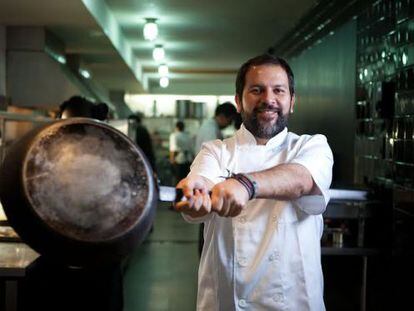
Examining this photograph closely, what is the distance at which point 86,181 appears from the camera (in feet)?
3.40

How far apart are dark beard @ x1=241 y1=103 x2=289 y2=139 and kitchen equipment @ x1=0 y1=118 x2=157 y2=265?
655 mm

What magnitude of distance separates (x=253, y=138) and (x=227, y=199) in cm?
60

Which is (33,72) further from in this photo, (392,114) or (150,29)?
(392,114)

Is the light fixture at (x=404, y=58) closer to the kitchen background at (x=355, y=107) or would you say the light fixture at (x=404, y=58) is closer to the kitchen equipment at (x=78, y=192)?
the kitchen background at (x=355, y=107)

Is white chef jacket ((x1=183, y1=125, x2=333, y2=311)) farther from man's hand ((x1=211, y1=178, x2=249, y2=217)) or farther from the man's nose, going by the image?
man's hand ((x1=211, y1=178, x2=249, y2=217))

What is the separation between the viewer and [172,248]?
22.6ft

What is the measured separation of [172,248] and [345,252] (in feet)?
12.3

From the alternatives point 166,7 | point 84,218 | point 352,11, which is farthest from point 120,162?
point 166,7

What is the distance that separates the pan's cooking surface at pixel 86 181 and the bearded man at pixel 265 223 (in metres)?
0.53

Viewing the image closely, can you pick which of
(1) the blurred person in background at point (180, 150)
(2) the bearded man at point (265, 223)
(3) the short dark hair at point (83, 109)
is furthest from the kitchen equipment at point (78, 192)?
(1) the blurred person in background at point (180, 150)

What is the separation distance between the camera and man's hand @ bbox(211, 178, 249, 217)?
46.3 inches

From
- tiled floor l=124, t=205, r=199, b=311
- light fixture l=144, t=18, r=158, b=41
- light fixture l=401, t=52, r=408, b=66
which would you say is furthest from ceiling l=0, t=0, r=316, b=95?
light fixture l=401, t=52, r=408, b=66

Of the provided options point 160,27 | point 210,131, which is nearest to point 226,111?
point 210,131

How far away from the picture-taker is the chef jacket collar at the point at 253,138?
1.73m
